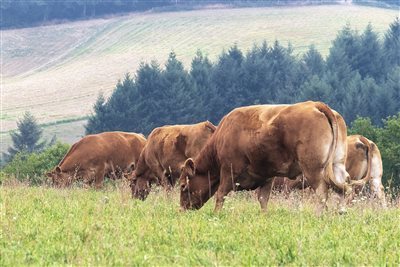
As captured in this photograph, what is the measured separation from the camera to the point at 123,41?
132875 mm

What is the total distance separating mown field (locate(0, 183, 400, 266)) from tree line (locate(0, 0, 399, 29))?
141 meters

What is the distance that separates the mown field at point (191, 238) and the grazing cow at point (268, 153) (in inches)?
32.1

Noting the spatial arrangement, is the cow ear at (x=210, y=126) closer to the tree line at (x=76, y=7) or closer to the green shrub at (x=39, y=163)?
the green shrub at (x=39, y=163)

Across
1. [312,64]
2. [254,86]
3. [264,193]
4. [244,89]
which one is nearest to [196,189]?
[264,193]

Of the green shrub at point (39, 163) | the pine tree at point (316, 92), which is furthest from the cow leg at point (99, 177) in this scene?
the pine tree at point (316, 92)

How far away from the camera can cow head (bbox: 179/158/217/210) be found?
1325 centimetres

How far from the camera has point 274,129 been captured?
11633 mm

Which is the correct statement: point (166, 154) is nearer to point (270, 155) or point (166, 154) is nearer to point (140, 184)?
point (140, 184)

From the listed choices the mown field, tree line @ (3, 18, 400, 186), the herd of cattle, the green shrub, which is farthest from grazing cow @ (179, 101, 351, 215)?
tree line @ (3, 18, 400, 186)

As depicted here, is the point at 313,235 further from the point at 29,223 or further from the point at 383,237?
the point at 29,223

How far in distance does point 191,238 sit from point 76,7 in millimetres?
147431

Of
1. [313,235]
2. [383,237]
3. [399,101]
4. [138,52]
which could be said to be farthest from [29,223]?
[138,52]

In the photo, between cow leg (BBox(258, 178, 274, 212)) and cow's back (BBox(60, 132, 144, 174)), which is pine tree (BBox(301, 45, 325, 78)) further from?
cow leg (BBox(258, 178, 274, 212))

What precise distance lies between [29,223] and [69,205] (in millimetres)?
2182
